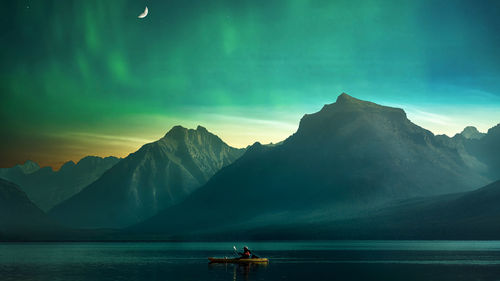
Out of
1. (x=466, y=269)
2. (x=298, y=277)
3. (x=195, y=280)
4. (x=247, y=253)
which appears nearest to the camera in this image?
(x=195, y=280)

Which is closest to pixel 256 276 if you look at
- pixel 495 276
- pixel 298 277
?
pixel 298 277

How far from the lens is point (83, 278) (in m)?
106

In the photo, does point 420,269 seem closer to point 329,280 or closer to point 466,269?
point 466,269

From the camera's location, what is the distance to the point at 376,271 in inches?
4889

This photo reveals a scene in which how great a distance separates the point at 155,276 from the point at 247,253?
37.7 m

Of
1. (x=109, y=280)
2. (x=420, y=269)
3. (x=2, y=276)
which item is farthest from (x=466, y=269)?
(x=2, y=276)

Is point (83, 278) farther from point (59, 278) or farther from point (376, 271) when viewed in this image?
point (376, 271)

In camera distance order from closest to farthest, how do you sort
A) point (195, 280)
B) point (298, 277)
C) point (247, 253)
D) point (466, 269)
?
point (195, 280) < point (298, 277) < point (466, 269) < point (247, 253)

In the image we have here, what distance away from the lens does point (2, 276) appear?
109750 millimetres

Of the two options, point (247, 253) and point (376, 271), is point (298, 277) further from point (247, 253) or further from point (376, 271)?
point (247, 253)

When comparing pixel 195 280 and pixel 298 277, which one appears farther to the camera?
pixel 298 277

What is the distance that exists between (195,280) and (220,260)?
174ft

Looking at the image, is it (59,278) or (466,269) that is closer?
(59,278)

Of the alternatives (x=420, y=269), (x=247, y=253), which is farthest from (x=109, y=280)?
(x=420, y=269)
